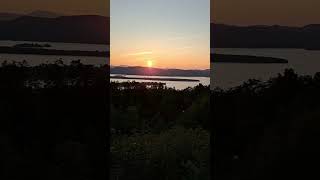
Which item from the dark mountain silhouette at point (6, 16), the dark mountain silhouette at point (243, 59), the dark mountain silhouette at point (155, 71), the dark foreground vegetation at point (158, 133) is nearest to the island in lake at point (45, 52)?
the dark mountain silhouette at point (6, 16)

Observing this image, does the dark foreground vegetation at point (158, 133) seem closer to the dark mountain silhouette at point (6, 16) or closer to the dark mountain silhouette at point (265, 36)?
the dark mountain silhouette at point (265, 36)

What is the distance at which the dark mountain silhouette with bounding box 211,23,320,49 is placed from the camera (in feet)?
26.5

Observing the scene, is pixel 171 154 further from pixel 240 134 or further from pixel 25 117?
pixel 25 117

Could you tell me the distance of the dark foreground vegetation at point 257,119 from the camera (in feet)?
25.7

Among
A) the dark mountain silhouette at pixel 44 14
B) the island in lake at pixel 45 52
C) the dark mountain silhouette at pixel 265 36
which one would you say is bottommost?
the island in lake at pixel 45 52

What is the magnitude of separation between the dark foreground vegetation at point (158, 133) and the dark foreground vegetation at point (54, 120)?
95cm

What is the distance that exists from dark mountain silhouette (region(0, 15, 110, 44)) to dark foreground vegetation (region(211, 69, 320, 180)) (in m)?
1.91

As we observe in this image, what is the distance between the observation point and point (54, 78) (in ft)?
26.8

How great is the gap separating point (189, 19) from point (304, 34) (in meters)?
2.04

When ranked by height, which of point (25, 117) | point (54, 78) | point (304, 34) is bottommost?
point (25, 117)

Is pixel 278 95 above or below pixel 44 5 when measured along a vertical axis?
below

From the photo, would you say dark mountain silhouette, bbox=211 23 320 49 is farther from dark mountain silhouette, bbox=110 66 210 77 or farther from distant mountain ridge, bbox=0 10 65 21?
distant mountain ridge, bbox=0 10 65 21

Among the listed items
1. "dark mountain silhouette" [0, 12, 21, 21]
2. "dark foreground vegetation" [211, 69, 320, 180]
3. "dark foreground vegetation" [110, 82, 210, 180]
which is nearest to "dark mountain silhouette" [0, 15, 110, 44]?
"dark mountain silhouette" [0, 12, 21, 21]

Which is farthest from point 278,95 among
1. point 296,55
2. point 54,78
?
point 54,78
